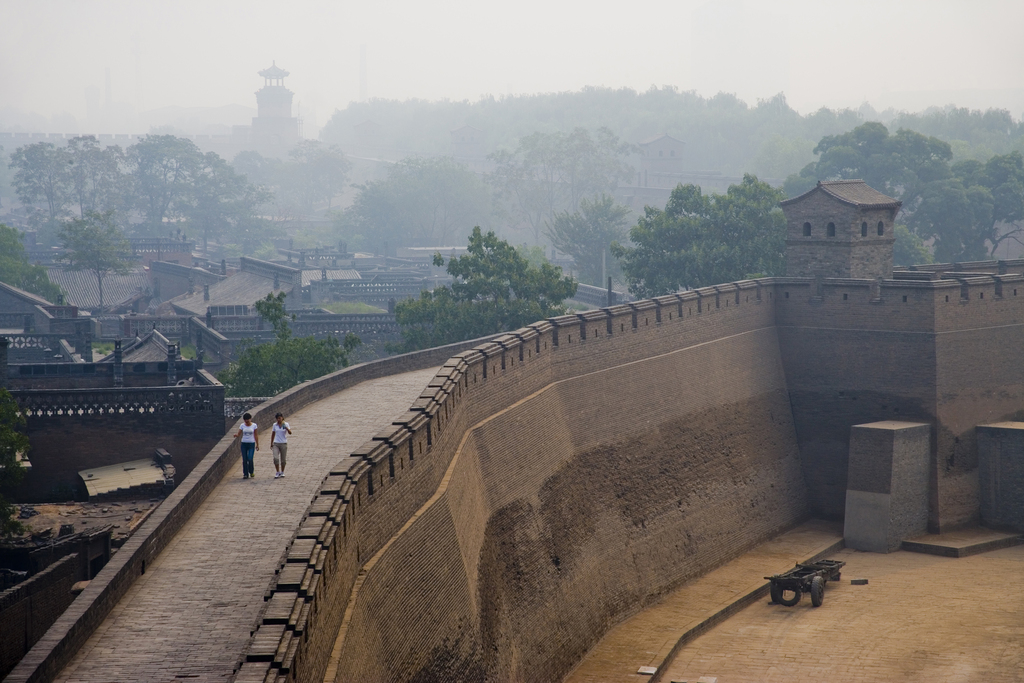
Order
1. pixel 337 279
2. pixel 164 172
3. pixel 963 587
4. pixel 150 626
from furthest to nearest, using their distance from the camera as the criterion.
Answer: pixel 164 172, pixel 337 279, pixel 963 587, pixel 150 626

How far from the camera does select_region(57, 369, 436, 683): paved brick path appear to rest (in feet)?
34.5

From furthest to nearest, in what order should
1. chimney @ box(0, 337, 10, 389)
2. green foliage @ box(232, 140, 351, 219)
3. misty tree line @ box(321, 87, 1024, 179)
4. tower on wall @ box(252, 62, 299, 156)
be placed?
tower on wall @ box(252, 62, 299, 156), green foliage @ box(232, 140, 351, 219), misty tree line @ box(321, 87, 1024, 179), chimney @ box(0, 337, 10, 389)

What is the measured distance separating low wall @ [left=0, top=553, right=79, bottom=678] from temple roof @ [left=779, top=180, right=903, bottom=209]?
1704 centimetres

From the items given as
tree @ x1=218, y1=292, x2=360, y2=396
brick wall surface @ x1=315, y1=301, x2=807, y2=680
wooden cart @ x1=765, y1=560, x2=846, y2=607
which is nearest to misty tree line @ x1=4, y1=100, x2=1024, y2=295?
brick wall surface @ x1=315, y1=301, x2=807, y2=680

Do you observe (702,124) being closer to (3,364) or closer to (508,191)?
(508,191)

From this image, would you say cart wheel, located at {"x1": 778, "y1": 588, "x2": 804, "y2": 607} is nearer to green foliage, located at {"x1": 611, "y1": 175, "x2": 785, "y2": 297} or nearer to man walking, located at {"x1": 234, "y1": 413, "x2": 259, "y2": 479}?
man walking, located at {"x1": 234, "y1": 413, "x2": 259, "y2": 479}

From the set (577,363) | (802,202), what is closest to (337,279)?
(802,202)

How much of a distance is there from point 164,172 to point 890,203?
74.5m

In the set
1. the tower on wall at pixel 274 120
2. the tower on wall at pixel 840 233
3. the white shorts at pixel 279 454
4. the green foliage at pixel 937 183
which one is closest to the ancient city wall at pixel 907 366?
the tower on wall at pixel 840 233

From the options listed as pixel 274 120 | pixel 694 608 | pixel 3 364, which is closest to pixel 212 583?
pixel 694 608

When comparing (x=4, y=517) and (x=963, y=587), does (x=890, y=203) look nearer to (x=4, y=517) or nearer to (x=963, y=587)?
(x=963, y=587)

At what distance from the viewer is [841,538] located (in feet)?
83.1

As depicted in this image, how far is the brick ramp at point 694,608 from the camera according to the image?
1864cm

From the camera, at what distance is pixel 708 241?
3634 cm
